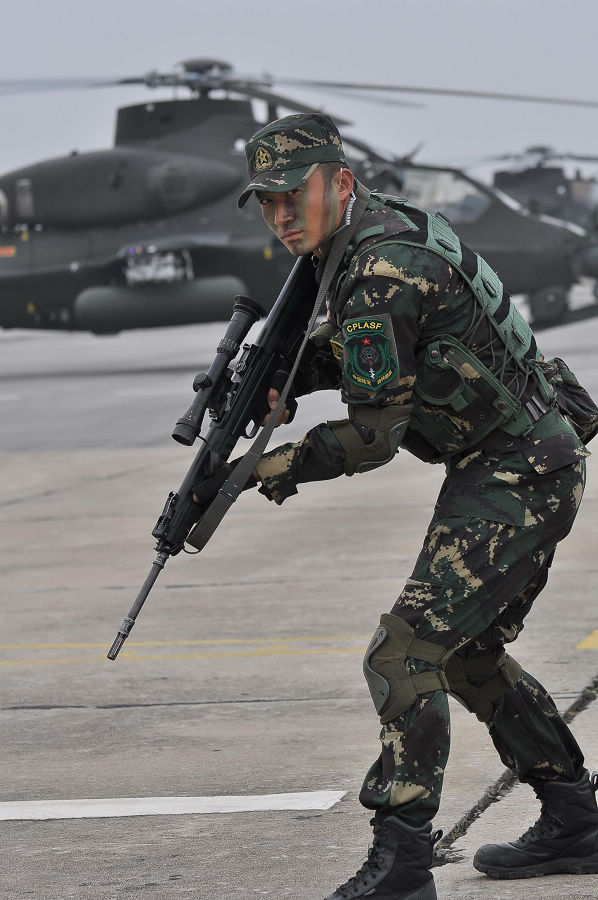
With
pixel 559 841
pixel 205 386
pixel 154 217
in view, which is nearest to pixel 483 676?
pixel 559 841

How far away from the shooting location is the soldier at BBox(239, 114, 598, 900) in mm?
3592

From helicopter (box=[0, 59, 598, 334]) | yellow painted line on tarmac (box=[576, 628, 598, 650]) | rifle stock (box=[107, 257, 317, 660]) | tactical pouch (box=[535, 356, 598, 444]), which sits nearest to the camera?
rifle stock (box=[107, 257, 317, 660])

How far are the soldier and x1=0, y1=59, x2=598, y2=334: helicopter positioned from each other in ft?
63.4

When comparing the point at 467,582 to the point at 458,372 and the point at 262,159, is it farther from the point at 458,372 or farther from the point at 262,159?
the point at 262,159

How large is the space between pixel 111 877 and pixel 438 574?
1220 millimetres

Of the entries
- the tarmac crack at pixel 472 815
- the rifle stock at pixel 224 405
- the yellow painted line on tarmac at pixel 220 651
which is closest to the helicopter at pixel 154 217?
the yellow painted line on tarmac at pixel 220 651

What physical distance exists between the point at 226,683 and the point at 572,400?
2.67 meters

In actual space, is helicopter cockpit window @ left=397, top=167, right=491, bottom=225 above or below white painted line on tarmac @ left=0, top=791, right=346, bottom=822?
below

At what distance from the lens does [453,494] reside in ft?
12.4

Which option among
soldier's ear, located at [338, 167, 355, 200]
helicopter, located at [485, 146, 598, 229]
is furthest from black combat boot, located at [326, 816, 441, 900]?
helicopter, located at [485, 146, 598, 229]

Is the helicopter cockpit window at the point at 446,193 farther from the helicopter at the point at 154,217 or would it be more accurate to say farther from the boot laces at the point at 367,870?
the boot laces at the point at 367,870

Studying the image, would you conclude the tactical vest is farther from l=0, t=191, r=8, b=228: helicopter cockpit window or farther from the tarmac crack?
l=0, t=191, r=8, b=228: helicopter cockpit window

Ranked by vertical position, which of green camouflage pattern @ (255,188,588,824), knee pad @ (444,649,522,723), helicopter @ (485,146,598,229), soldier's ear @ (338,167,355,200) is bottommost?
helicopter @ (485,146,598,229)

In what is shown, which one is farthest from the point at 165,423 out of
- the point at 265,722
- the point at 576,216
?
the point at 576,216
